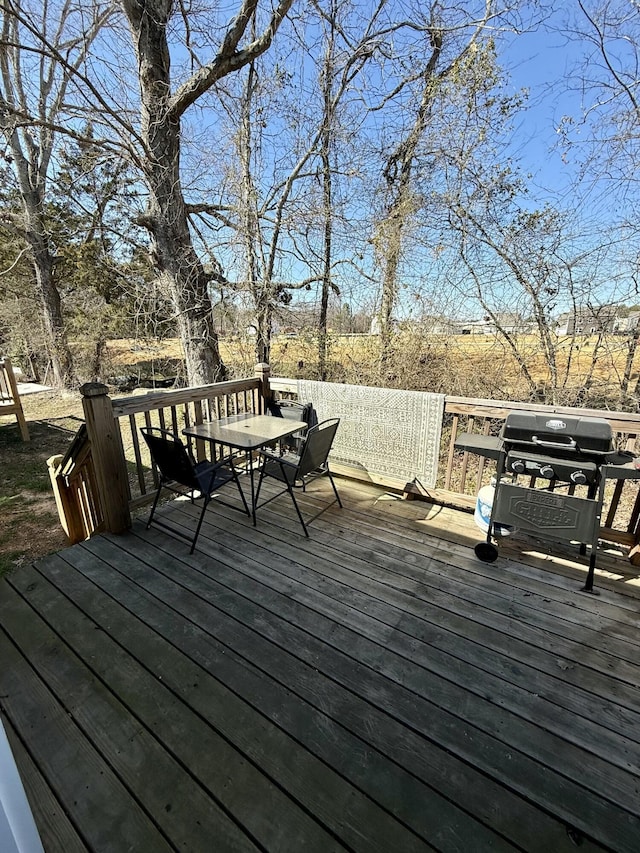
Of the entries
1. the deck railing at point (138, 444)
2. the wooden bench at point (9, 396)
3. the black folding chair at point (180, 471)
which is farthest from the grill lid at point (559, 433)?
the wooden bench at point (9, 396)

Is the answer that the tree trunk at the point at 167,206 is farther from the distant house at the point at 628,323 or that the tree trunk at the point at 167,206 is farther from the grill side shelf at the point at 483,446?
the distant house at the point at 628,323

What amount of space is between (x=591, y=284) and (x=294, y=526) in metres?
3.75

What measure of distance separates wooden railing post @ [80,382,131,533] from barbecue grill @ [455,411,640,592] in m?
2.35

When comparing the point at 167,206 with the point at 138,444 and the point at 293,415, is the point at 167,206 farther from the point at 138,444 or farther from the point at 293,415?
the point at 138,444

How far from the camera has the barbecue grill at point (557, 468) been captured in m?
1.94

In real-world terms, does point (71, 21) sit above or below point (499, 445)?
above

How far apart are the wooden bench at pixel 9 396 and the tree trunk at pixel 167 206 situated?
2.83 meters

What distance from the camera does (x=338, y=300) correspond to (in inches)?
Result: 210

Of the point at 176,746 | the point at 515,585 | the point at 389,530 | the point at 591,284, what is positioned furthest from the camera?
the point at 591,284

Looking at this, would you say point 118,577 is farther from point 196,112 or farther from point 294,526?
point 196,112

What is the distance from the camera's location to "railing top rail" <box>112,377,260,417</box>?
8.30 ft

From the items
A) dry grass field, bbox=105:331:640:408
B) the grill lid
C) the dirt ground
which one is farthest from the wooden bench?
the grill lid

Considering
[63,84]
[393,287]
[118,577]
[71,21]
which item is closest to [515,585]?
[118,577]

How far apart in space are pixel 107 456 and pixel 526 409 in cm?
287
